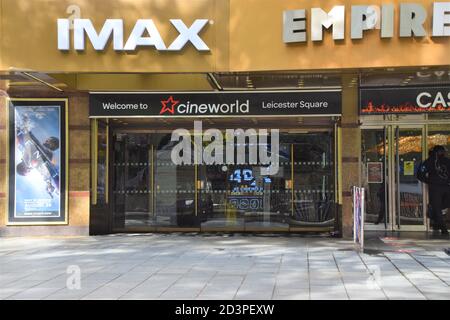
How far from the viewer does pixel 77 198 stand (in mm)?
12430

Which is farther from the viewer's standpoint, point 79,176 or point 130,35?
point 79,176

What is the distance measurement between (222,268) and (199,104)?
4426mm

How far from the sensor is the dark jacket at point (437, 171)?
12391mm

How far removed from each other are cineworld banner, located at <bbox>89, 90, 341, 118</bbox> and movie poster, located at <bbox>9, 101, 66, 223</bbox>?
1.15 meters

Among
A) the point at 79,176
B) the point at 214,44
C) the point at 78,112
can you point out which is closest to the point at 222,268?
the point at 214,44

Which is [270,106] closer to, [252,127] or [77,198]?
[252,127]

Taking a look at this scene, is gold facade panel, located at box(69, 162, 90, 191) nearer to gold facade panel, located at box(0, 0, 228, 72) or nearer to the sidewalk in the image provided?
the sidewalk

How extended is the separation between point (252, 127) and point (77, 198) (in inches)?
168

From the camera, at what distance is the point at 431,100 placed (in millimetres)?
11328

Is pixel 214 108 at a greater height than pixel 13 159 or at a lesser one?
greater

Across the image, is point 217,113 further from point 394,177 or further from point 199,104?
point 394,177

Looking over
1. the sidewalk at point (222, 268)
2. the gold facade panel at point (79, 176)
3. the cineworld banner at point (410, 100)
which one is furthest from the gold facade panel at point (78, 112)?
the cineworld banner at point (410, 100)

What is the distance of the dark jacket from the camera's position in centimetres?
1239

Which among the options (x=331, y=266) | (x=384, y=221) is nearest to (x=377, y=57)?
(x=331, y=266)
